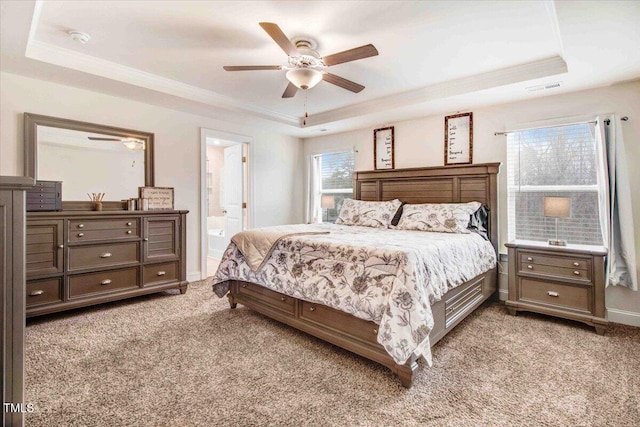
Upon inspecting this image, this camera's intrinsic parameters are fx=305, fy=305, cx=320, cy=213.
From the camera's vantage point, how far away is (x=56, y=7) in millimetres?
2152

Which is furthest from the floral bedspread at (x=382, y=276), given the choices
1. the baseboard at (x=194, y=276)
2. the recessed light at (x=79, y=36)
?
the recessed light at (x=79, y=36)

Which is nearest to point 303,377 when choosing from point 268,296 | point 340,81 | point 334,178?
point 268,296

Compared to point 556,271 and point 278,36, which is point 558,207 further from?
point 278,36

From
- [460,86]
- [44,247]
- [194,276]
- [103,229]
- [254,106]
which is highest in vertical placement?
[254,106]

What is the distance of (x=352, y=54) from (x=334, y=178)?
328 cm

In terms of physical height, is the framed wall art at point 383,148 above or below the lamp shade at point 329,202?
above

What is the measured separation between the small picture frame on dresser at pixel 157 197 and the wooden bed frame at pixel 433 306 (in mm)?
1436

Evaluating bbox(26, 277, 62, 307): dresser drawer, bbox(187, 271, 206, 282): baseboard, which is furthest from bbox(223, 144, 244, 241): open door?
bbox(26, 277, 62, 307): dresser drawer

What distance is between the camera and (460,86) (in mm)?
3326

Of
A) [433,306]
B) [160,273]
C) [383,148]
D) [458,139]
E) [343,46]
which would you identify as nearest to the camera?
[433,306]

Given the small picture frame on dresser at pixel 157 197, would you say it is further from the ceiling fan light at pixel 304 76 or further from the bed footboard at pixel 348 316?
the ceiling fan light at pixel 304 76

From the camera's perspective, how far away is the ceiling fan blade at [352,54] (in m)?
2.11

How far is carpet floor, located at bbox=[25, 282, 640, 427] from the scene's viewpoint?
1.62 m

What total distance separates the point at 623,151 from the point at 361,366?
309 cm
